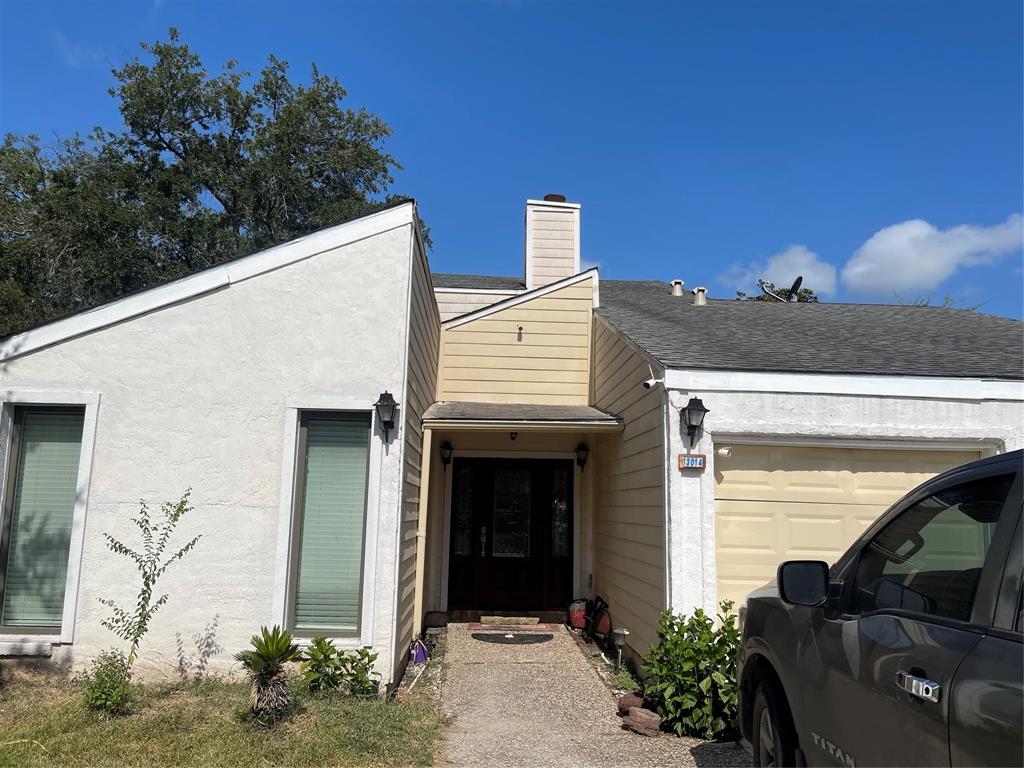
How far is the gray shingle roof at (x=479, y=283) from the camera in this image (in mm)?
11548

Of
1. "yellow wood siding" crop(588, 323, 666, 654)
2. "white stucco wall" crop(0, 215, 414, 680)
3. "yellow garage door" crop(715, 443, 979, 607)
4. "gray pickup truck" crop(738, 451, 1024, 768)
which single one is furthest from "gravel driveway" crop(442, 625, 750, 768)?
"gray pickup truck" crop(738, 451, 1024, 768)

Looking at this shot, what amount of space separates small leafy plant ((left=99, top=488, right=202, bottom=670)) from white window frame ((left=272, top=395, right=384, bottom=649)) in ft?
2.50

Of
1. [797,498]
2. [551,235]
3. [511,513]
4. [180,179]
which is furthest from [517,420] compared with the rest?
[180,179]

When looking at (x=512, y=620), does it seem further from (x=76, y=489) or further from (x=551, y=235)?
(x=551, y=235)

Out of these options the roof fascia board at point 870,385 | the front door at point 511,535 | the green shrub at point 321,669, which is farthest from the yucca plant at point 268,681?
the front door at point 511,535

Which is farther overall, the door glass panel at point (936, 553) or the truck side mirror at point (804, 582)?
the truck side mirror at point (804, 582)

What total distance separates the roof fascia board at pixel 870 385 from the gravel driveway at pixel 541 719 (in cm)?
292

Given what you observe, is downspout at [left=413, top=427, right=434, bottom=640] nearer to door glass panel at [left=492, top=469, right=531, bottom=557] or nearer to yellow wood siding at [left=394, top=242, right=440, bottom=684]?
yellow wood siding at [left=394, top=242, right=440, bottom=684]

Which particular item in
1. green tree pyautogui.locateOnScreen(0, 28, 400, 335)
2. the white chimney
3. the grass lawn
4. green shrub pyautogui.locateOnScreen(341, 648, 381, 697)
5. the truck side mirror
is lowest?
the grass lawn

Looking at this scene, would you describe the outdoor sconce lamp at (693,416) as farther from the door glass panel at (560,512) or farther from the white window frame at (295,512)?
the door glass panel at (560,512)

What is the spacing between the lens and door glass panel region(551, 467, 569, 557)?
9.61m

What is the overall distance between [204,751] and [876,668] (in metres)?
3.98

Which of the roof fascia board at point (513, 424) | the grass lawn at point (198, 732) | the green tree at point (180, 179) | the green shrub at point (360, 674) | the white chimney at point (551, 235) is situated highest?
the green tree at point (180, 179)

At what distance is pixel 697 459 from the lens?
5.79m
